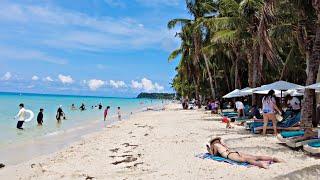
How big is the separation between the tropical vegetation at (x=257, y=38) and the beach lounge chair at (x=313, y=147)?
345cm

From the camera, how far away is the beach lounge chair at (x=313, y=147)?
952cm

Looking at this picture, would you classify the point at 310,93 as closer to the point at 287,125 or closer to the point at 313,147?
the point at 287,125

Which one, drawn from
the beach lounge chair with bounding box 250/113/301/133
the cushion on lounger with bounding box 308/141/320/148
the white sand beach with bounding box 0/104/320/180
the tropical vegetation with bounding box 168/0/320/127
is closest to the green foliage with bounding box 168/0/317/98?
the tropical vegetation with bounding box 168/0/320/127

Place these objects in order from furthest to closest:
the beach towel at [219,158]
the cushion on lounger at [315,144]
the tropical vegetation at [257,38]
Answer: the tropical vegetation at [257,38], the cushion on lounger at [315,144], the beach towel at [219,158]

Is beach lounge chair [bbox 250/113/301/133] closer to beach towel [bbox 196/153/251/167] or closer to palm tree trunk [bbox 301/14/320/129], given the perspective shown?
palm tree trunk [bbox 301/14/320/129]

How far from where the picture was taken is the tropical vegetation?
46.7 feet

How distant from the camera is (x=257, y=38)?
21516mm

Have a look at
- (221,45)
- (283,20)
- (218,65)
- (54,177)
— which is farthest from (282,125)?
(218,65)

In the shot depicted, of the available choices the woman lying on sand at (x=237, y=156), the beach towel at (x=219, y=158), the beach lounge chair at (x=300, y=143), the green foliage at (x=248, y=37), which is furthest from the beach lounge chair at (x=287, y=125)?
the woman lying on sand at (x=237, y=156)

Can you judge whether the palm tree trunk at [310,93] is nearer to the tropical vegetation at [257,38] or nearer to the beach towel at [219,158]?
the tropical vegetation at [257,38]

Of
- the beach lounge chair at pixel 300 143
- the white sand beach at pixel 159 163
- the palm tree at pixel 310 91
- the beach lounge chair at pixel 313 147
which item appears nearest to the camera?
the white sand beach at pixel 159 163

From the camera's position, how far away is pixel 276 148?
36.8ft

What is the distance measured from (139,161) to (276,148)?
358 centimetres

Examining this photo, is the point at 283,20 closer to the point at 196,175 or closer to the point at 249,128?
the point at 249,128
